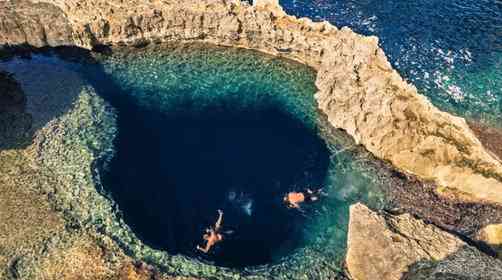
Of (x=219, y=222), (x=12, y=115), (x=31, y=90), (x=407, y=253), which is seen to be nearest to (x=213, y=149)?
(x=219, y=222)

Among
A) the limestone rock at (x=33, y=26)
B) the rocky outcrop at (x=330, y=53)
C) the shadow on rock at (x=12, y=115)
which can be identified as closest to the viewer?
the rocky outcrop at (x=330, y=53)

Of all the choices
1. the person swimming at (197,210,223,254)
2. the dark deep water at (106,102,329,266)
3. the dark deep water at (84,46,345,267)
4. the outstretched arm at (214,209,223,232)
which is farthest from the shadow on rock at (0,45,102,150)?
the outstretched arm at (214,209,223,232)

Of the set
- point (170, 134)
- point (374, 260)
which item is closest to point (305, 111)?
point (170, 134)

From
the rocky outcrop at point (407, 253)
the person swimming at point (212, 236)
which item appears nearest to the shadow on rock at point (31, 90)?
the person swimming at point (212, 236)

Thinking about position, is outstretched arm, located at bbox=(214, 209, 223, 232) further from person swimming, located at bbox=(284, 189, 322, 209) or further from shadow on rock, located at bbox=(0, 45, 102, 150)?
shadow on rock, located at bbox=(0, 45, 102, 150)

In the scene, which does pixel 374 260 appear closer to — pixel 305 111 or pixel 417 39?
pixel 305 111

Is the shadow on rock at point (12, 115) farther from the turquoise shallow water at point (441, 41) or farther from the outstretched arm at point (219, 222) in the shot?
the turquoise shallow water at point (441, 41)

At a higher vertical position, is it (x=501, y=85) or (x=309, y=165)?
(x=501, y=85)
